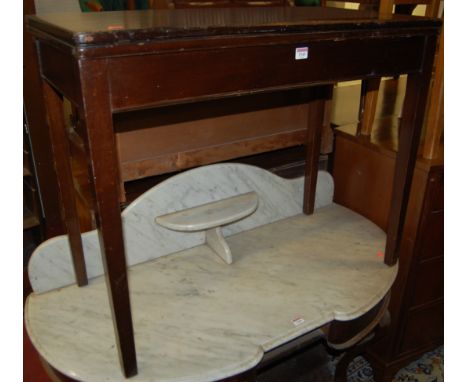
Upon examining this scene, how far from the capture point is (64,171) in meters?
1.09

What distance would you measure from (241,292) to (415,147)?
2.01 feet

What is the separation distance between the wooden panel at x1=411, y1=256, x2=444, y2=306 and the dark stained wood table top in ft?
2.60

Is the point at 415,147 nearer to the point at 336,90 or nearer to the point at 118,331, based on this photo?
the point at 118,331

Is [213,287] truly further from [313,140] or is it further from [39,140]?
[39,140]

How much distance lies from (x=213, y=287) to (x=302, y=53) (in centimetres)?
65

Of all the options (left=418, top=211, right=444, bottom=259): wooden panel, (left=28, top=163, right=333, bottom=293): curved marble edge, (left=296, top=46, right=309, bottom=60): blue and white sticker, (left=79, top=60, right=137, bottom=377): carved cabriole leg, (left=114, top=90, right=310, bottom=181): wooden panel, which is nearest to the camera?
(left=79, top=60, right=137, bottom=377): carved cabriole leg

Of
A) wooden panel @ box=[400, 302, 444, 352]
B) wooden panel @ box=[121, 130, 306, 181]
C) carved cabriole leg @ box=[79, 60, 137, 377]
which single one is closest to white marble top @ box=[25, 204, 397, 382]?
carved cabriole leg @ box=[79, 60, 137, 377]

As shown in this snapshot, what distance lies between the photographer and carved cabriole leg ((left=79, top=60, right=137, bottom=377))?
2.31ft

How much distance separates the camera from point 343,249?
1382mm

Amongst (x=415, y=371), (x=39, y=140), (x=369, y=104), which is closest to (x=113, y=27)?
(x=369, y=104)

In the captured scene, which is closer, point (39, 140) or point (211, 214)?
point (211, 214)

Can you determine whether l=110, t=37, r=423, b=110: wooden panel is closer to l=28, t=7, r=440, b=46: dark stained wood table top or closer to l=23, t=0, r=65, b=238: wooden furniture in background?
l=28, t=7, r=440, b=46: dark stained wood table top

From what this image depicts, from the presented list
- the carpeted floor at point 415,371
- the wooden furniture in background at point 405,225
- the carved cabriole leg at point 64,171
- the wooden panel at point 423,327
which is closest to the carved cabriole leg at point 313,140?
the wooden furniture in background at point 405,225

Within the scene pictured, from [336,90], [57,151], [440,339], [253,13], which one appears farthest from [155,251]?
[336,90]
